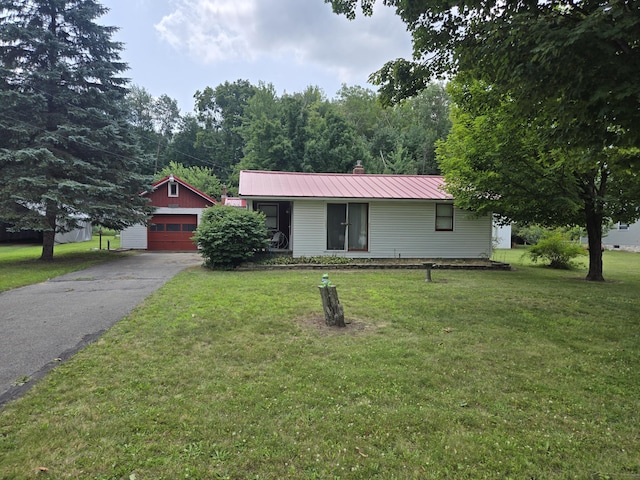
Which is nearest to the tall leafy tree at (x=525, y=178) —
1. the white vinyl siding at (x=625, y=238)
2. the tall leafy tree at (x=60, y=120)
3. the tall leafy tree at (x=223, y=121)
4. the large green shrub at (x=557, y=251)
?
the large green shrub at (x=557, y=251)

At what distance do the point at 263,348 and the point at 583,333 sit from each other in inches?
180

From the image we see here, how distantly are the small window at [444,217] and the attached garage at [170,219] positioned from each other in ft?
40.0

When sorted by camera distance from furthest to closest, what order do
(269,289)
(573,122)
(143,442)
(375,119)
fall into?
1. (375,119)
2. (269,289)
3. (573,122)
4. (143,442)

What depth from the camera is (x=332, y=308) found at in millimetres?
5398

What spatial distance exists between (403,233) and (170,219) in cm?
1337

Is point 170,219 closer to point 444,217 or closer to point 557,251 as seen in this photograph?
point 444,217

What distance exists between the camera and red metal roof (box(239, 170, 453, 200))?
42.7 ft

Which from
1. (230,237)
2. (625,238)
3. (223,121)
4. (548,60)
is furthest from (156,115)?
(548,60)

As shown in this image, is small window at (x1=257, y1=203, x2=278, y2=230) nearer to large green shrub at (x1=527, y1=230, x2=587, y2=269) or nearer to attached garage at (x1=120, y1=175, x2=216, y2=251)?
attached garage at (x1=120, y1=175, x2=216, y2=251)

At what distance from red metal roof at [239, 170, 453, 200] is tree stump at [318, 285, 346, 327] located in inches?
297

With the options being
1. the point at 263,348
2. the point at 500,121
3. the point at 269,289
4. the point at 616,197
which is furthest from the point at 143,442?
the point at 616,197

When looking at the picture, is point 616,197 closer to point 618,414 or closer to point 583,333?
point 583,333

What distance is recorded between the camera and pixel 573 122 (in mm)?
4711

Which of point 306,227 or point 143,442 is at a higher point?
point 306,227
